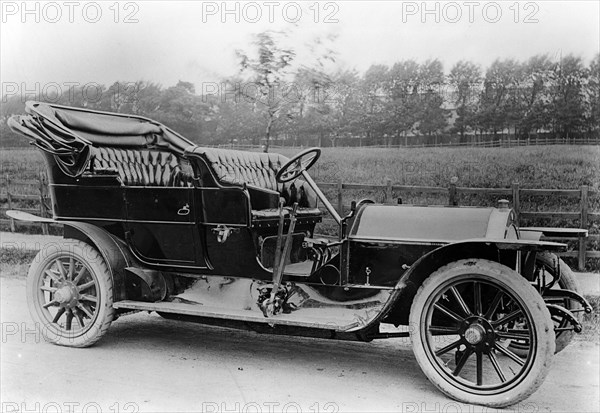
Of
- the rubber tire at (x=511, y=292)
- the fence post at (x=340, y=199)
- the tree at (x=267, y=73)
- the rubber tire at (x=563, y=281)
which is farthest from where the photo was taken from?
the fence post at (x=340, y=199)

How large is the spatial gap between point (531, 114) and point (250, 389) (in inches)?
166

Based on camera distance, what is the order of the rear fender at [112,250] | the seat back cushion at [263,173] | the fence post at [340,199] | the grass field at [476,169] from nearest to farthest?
the rear fender at [112,250] → the seat back cushion at [263,173] → the grass field at [476,169] → the fence post at [340,199]

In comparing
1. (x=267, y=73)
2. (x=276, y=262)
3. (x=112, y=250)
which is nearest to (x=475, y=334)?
(x=276, y=262)

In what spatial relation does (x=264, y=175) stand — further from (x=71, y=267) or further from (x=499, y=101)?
(x=499, y=101)

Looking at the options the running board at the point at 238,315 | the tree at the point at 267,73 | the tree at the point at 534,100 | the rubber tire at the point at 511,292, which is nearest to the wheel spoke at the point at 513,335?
the rubber tire at the point at 511,292

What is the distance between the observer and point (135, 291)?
4.79 meters

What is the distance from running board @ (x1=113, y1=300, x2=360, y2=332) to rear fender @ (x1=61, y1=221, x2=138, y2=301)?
14 centimetres

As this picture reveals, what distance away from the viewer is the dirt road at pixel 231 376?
3.61 m

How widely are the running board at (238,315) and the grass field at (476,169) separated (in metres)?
3.27

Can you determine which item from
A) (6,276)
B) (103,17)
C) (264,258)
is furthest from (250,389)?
(6,276)

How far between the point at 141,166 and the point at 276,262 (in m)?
1.81

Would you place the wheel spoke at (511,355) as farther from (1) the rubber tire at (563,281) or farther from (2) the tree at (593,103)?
(2) the tree at (593,103)

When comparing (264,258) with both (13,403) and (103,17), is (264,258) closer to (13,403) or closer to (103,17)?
(13,403)

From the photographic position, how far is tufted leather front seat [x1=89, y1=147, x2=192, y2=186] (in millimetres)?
5078
